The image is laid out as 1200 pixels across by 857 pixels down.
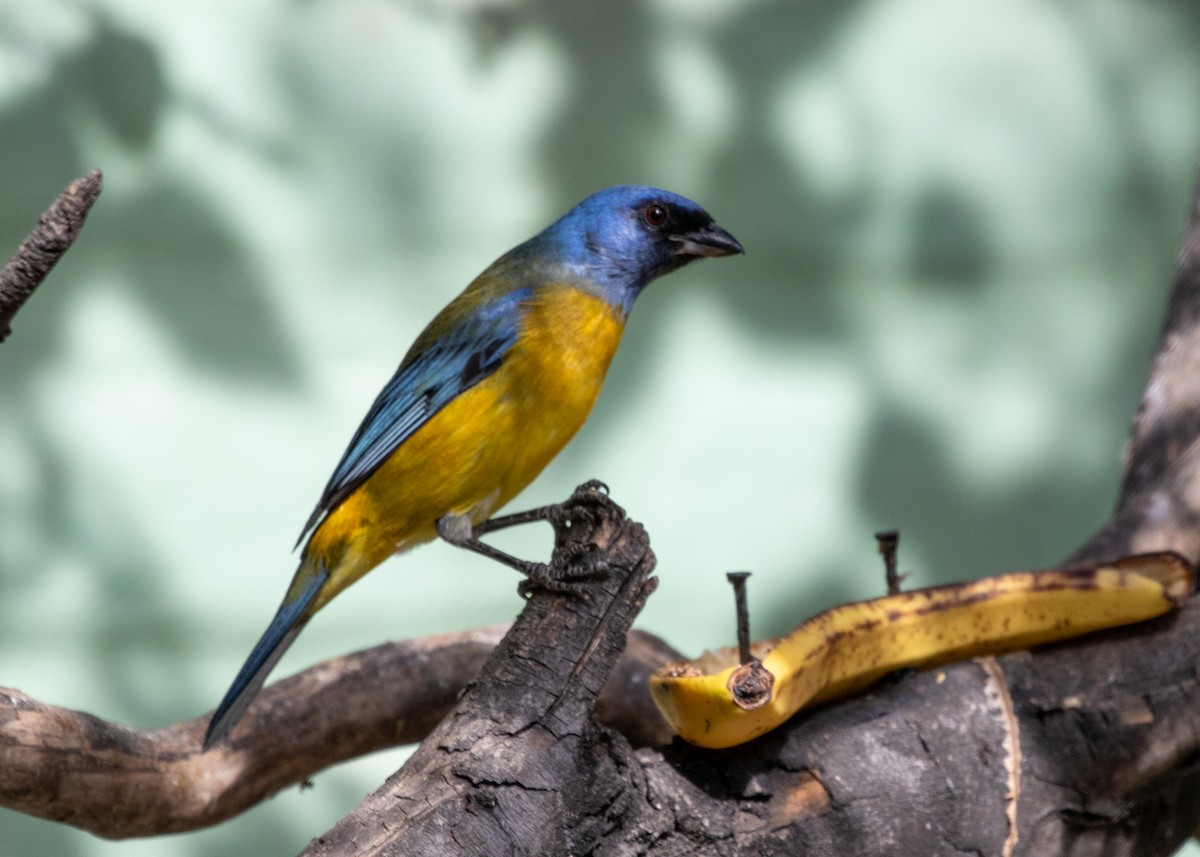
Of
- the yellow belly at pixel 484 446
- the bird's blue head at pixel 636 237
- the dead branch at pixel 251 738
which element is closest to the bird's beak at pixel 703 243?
the bird's blue head at pixel 636 237

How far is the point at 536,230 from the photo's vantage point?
5.32 meters

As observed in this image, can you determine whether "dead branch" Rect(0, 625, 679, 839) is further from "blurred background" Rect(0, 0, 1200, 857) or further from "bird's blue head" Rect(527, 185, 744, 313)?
"blurred background" Rect(0, 0, 1200, 857)

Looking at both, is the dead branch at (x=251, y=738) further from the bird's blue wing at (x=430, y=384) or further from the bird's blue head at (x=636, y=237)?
the bird's blue head at (x=636, y=237)

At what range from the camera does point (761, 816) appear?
2.57 m

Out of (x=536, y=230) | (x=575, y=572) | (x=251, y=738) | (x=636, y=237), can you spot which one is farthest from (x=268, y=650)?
(x=536, y=230)

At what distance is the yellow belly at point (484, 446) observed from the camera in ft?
10.5

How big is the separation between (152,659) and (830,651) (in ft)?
10.5

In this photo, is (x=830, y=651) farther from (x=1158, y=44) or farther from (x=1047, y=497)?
(x=1158, y=44)

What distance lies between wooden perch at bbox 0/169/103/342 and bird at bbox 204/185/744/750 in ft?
3.87

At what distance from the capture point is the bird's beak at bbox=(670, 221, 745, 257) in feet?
11.9

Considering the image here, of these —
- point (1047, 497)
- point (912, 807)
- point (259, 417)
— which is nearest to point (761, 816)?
point (912, 807)

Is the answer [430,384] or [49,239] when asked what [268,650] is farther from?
[49,239]

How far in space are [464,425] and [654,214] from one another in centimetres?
88

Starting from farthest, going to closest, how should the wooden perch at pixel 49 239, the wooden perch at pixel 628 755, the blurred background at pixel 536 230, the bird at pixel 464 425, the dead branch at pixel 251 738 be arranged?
the blurred background at pixel 536 230 → the bird at pixel 464 425 → the dead branch at pixel 251 738 → the wooden perch at pixel 628 755 → the wooden perch at pixel 49 239
